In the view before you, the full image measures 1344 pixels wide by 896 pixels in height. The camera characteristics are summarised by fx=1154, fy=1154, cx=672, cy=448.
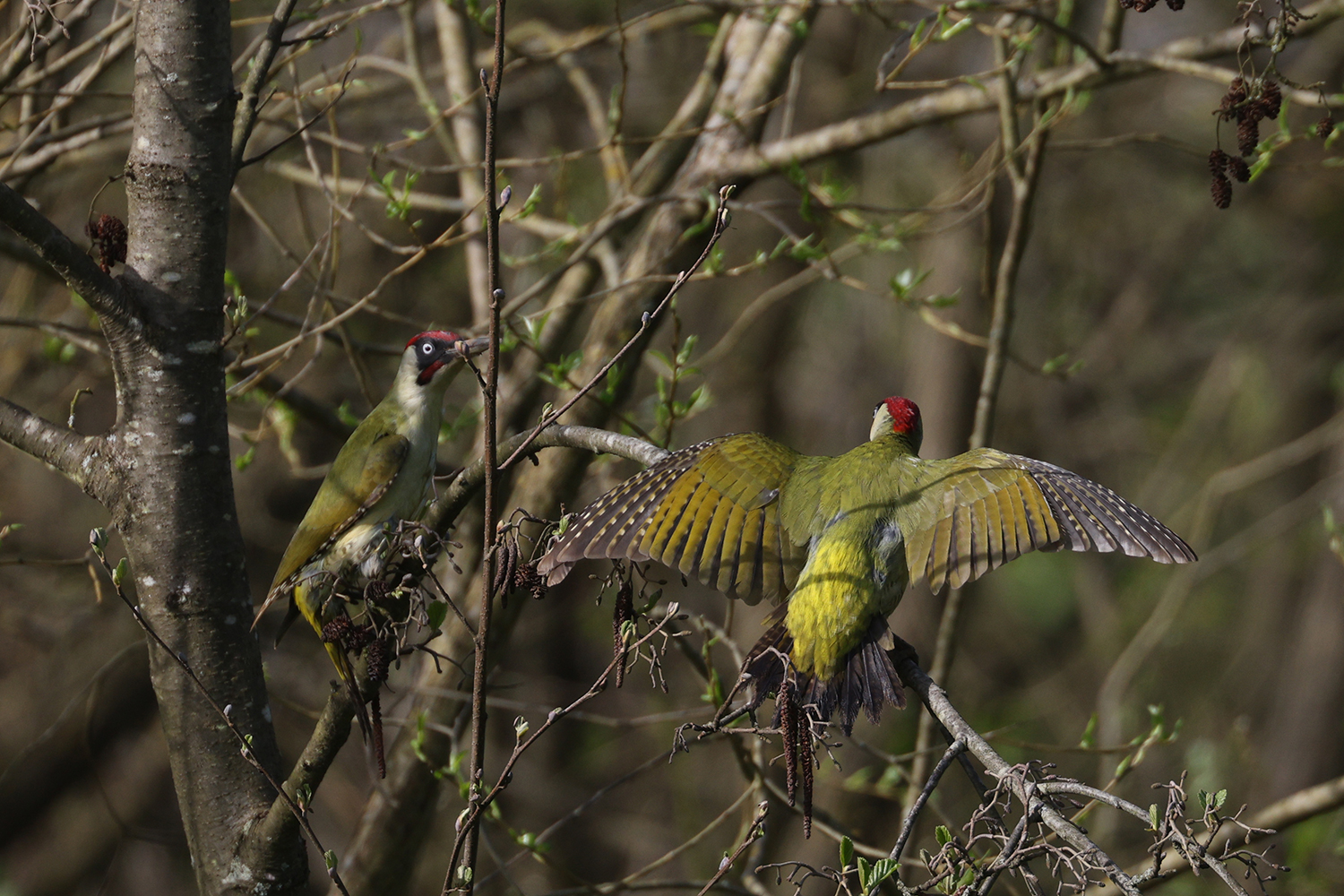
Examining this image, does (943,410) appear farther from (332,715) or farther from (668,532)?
(332,715)

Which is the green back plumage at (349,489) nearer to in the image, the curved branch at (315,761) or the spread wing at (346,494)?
the spread wing at (346,494)

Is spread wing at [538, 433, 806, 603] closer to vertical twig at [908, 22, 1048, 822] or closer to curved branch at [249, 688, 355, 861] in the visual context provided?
curved branch at [249, 688, 355, 861]

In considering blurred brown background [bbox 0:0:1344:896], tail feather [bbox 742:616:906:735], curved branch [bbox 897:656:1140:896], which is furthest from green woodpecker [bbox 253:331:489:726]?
curved branch [bbox 897:656:1140:896]

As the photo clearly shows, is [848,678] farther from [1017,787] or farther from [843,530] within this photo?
[1017,787]

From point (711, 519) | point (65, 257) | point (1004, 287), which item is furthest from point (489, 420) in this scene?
point (1004, 287)

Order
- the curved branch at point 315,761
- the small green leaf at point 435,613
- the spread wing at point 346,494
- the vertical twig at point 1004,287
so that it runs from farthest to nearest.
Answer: the vertical twig at point 1004,287 → the spread wing at point 346,494 → the curved branch at point 315,761 → the small green leaf at point 435,613

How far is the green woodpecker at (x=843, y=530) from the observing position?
3066 millimetres

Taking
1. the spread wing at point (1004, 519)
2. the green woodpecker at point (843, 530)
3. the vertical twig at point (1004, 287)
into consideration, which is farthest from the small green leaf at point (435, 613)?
the vertical twig at point (1004, 287)

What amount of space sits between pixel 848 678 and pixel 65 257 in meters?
2.17

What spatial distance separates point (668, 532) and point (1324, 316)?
8.92m

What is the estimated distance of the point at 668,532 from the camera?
3.16 metres

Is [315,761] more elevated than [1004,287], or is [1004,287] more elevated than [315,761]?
[1004,287]

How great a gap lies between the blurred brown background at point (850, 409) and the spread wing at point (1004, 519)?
4.46 feet

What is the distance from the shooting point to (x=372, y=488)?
3836 mm
